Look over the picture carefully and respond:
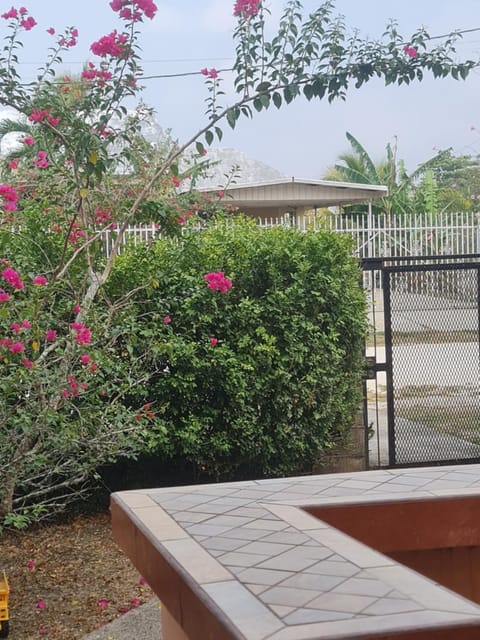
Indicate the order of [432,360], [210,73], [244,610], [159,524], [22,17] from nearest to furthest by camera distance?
1. [244,610]
2. [159,524]
3. [22,17]
4. [210,73]
5. [432,360]

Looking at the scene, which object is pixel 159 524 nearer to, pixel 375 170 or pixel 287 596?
pixel 287 596

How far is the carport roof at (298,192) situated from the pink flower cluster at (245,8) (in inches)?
598

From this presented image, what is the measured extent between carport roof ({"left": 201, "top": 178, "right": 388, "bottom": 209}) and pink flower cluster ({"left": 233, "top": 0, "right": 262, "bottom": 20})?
15186 millimetres

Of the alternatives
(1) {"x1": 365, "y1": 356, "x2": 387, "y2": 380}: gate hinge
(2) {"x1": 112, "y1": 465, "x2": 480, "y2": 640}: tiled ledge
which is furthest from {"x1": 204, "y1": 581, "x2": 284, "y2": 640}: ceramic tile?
(1) {"x1": 365, "y1": 356, "x2": 387, "y2": 380}: gate hinge

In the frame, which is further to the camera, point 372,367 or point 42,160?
point 372,367

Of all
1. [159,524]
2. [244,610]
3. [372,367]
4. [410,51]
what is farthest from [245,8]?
[244,610]

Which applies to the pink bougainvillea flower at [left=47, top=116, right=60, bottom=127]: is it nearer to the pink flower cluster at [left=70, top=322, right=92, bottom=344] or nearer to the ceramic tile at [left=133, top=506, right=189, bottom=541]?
the pink flower cluster at [left=70, top=322, right=92, bottom=344]

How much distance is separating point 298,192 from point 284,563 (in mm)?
19097

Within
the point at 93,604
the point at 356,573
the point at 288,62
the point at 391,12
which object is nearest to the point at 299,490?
the point at 356,573

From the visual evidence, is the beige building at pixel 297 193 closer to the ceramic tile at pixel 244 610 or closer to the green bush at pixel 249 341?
the green bush at pixel 249 341

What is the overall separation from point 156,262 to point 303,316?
1227 mm

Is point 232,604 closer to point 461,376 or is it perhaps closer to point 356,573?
point 356,573

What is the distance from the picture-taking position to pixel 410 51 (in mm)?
5516

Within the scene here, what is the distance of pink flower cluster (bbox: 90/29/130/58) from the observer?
203 inches
